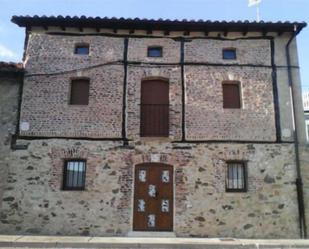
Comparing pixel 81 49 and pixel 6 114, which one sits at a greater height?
pixel 81 49

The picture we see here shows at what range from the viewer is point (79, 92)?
37.2 feet

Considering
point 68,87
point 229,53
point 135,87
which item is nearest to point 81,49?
point 68,87

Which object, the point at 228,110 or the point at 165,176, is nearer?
the point at 165,176

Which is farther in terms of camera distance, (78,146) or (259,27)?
(259,27)

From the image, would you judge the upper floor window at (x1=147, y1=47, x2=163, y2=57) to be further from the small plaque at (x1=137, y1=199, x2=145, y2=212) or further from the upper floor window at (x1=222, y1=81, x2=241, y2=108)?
the small plaque at (x1=137, y1=199, x2=145, y2=212)

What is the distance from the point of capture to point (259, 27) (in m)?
11.6

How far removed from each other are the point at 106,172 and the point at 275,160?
554 cm

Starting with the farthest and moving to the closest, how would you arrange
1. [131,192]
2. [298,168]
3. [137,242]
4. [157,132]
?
1. [157,132]
2. [298,168]
3. [131,192]
4. [137,242]

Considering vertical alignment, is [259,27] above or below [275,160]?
above

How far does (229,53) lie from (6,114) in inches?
315

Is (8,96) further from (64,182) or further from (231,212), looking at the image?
(231,212)

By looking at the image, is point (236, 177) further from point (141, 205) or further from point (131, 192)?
point (131, 192)

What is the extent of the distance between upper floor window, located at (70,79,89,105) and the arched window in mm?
1941

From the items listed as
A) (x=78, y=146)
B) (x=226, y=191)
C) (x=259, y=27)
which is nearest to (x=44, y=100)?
(x=78, y=146)
